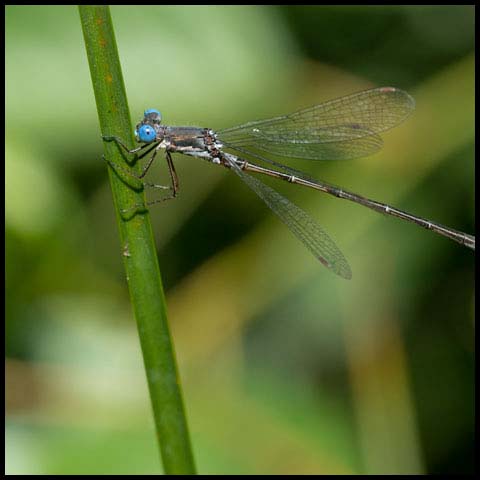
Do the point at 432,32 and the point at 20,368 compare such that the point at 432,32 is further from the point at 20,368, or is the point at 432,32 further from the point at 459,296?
the point at 20,368

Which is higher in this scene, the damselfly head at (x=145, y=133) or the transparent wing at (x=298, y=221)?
the damselfly head at (x=145, y=133)

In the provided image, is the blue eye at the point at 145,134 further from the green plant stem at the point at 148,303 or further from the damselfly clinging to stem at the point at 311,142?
the green plant stem at the point at 148,303

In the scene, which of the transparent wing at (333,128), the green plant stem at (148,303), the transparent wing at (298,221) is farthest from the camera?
the transparent wing at (333,128)

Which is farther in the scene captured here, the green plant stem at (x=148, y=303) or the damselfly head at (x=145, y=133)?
the damselfly head at (x=145, y=133)

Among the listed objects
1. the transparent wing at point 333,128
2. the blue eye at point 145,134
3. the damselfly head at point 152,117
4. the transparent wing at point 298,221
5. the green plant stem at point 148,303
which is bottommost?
the green plant stem at point 148,303

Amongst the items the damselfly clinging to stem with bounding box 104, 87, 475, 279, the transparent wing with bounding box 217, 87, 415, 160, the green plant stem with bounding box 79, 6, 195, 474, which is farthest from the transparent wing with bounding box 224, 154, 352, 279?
the green plant stem with bounding box 79, 6, 195, 474

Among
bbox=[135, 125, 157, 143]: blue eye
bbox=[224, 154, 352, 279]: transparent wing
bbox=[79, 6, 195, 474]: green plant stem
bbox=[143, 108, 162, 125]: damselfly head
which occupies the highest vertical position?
bbox=[143, 108, 162, 125]: damselfly head

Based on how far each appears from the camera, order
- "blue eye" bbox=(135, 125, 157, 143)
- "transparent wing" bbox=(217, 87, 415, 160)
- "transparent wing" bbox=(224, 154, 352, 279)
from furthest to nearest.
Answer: "transparent wing" bbox=(217, 87, 415, 160) → "transparent wing" bbox=(224, 154, 352, 279) → "blue eye" bbox=(135, 125, 157, 143)

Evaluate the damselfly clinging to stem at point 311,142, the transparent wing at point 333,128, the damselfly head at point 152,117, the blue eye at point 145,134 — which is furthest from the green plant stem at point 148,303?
the transparent wing at point 333,128

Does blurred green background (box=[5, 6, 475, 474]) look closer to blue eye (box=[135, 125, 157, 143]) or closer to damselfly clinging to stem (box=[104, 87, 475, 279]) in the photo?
damselfly clinging to stem (box=[104, 87, 475, 279])
